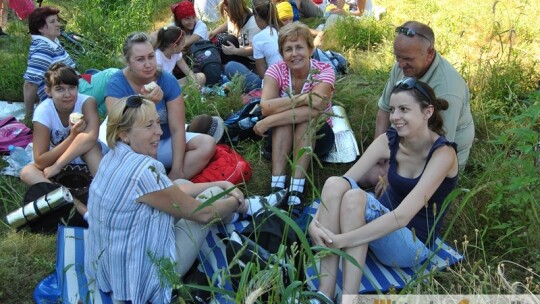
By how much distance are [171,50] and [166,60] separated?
0.42 ft

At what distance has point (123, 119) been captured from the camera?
342 cm

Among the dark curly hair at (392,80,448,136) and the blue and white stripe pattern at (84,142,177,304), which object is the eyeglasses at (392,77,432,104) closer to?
the dark curly hair at (392,80,448,136)

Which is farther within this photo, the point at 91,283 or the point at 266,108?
the point at 266,108

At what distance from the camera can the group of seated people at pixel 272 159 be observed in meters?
3.31

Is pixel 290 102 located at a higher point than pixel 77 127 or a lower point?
higher

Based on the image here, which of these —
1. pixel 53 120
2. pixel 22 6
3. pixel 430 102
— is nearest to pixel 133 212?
pixel 430 102

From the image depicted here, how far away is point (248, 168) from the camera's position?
4.76 metres

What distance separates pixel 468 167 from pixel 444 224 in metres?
0.81

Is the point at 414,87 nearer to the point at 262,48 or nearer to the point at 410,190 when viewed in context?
the point at 410,190

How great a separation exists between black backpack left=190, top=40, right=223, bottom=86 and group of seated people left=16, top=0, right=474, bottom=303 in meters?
1.40

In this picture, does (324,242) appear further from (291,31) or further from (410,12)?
(410,12)

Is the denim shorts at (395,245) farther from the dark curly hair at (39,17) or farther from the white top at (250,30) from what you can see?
the white top at (250,30)

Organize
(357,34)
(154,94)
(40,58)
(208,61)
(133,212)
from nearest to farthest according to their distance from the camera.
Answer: (133,212)
(154,94)
(40,58)
(208,61)
(357,34)

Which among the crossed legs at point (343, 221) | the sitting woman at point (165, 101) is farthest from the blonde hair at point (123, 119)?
the sitting woman at point (165, 101)
